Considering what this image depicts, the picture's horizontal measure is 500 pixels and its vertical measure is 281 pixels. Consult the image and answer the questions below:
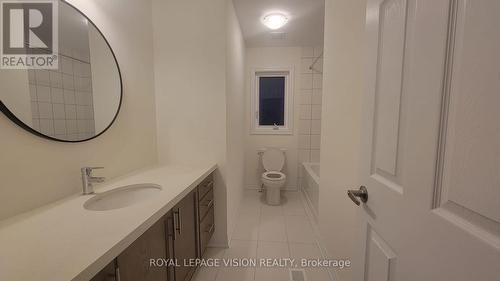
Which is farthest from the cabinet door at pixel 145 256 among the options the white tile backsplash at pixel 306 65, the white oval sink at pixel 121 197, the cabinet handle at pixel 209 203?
the white tile backsplash at pixel 306 65

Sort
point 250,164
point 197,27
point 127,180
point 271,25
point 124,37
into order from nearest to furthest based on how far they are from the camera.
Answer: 1. point 127,180
2. point 124,37
3. point 197,27
4. point 271,25
5. point 250,164

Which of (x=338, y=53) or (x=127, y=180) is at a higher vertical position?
(x=338, y=53)

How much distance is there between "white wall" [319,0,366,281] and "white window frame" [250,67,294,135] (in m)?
1.55

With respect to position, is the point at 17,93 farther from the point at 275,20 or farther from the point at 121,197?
the point at 275,20

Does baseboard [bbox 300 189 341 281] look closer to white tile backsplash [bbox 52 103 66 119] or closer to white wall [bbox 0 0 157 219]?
white wall [bbox 0 0 157 219]

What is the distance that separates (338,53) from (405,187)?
1220 mm

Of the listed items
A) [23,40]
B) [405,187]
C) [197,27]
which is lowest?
[405,187]

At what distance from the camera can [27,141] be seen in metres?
0.86

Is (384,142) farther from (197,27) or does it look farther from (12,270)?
(197,27)

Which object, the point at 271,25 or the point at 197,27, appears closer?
the point at 197,27

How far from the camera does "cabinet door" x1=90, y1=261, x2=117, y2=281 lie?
0.61 metres

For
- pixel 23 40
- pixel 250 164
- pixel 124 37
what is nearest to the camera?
pixel 23 40

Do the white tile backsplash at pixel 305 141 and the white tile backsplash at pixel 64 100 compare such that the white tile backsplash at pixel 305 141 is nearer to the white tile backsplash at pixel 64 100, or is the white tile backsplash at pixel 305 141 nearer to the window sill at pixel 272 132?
the window sill at pixel 272 132

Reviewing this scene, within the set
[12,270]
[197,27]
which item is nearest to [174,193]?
[12,270]
